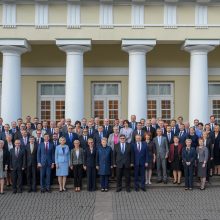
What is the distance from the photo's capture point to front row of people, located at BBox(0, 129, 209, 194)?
12656 mm

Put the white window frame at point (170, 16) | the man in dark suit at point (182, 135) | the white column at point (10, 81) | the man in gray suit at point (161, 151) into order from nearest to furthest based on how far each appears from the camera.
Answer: the man in gray suit at point (161, 151), the man in dark suit at point (182, 135), the white column at point (10, 81), the white window frame at point (170, 16)

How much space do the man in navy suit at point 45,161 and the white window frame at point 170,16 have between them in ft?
25.0

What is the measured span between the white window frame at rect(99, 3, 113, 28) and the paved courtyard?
292 inches

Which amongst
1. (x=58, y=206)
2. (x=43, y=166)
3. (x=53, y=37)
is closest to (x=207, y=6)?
(x=53, y=37)

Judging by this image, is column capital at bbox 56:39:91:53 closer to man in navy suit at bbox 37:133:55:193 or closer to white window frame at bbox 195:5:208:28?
white window frame at bbox 195:5:208:28

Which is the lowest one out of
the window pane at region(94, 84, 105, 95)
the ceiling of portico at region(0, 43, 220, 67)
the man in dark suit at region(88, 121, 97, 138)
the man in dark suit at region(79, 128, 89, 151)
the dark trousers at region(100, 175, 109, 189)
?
the dark trousers at region(100, 175, 109, 189)

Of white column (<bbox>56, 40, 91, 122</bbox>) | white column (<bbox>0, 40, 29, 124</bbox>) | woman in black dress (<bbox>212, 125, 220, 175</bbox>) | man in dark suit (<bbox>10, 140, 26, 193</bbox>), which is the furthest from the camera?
white column (<bbox>56, 40, 91, 122</bbox>)

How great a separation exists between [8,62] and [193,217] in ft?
34.0

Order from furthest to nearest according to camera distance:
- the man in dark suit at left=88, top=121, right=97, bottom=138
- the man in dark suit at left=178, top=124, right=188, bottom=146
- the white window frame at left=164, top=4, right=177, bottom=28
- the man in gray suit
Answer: the white window frame at left=164, top=4, right=177, bottom=28 → the man in dark suit at left=88, top=121, right=97, bottom=138 → the man in dark suit at left=178, top=124, right=188, bottom=146 → the man in gray suit

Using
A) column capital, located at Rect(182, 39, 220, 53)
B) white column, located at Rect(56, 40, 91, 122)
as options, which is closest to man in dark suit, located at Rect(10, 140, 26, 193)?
white column, located at Rect(56, 40, 91, 122)

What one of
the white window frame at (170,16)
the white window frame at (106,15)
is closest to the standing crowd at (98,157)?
the white window frame at (106,15)

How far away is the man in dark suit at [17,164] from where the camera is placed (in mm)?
12578

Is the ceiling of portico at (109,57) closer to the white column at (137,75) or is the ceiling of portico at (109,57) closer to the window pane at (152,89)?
the window pane at (152,89)

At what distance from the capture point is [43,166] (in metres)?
12.7
